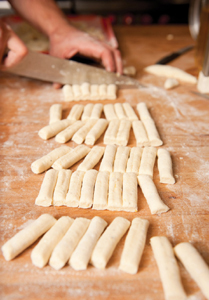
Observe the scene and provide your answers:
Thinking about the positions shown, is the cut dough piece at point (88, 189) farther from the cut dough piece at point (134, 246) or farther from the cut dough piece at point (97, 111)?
the cut dough piece at point (97, 111)

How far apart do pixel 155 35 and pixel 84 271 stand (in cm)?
422

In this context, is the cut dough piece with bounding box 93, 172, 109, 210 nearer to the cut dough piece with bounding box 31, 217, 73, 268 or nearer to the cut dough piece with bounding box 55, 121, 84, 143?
the cut dough piece with bounding box 31, 217, 73, 268

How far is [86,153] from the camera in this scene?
2287mm

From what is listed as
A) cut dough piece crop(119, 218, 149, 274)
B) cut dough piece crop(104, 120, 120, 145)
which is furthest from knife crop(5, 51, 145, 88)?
cut dough piece crop(119, 218, 149, 274)

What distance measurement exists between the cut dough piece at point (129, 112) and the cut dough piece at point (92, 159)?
536 mm

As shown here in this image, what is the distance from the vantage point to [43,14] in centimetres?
353

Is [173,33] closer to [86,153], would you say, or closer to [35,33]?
[35,33]

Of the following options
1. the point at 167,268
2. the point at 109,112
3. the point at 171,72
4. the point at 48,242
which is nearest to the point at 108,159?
the point at 109,112

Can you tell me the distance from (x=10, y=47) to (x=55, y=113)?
83 centimetres

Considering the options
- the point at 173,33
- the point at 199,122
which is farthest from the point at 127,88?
the point at 173,33

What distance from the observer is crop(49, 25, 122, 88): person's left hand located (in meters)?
3.24

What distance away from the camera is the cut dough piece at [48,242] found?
58.6 inches

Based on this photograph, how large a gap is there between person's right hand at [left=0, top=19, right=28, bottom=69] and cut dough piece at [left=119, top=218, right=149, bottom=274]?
6.82 ft

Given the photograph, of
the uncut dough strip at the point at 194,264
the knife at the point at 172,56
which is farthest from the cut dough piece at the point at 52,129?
the knife at the point at 172,56
